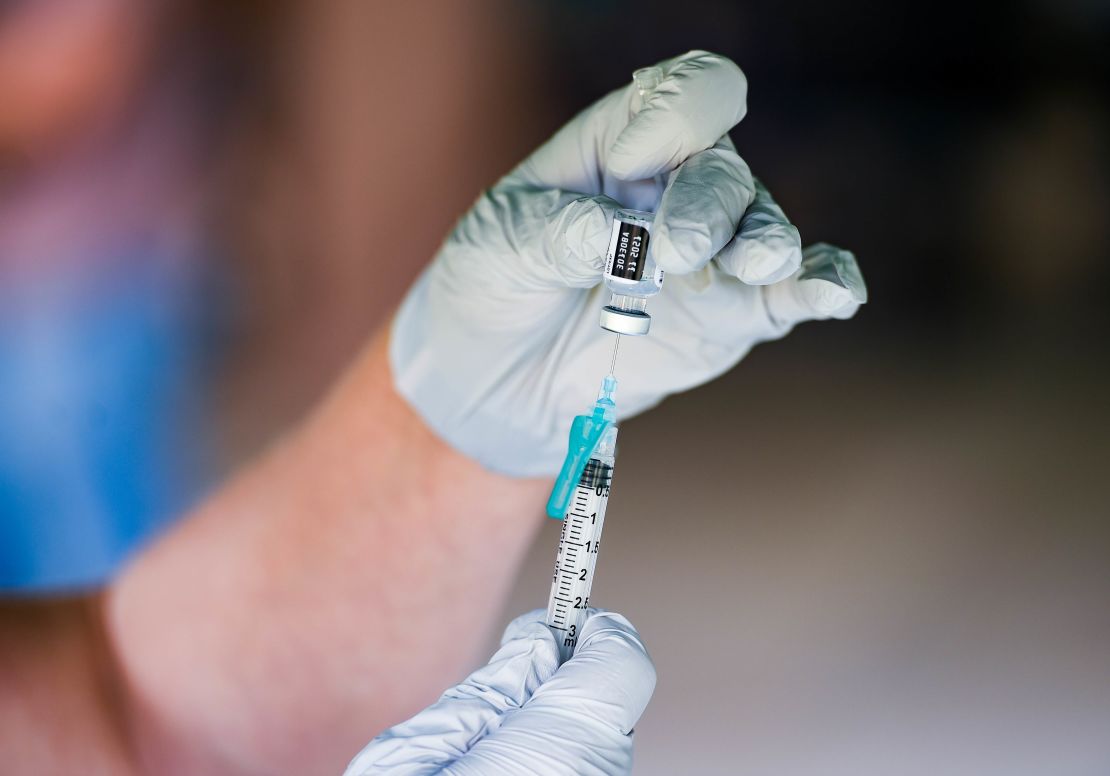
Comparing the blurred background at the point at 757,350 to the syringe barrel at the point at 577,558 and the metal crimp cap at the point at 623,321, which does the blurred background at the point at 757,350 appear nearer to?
the syringe barrel at the point at 577,558

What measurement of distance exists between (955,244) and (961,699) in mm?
1195

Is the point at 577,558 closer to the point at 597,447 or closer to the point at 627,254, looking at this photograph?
the point at 597,447

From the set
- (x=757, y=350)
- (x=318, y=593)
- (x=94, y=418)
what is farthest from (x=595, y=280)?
(x=94, y=418)

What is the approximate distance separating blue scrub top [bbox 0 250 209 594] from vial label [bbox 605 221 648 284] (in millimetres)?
1210

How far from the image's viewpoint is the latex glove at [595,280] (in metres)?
1.30

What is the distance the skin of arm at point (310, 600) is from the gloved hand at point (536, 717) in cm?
80

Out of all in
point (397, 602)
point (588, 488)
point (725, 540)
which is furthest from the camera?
point (725, 540)

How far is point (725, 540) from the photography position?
223 centimetres

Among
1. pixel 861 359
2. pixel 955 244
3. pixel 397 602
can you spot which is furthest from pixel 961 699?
pixel 397 602

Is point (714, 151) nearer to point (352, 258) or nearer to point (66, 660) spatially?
point (352, 258)

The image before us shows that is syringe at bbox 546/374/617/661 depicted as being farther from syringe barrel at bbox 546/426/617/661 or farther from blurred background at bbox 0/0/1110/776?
blurred background at bbox 0/0/1110/776

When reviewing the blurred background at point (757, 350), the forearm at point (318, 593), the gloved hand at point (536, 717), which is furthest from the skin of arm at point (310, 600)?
the gloved hand at point (536, 717)

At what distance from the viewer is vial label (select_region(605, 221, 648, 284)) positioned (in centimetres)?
124

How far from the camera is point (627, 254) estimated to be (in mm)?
1238
